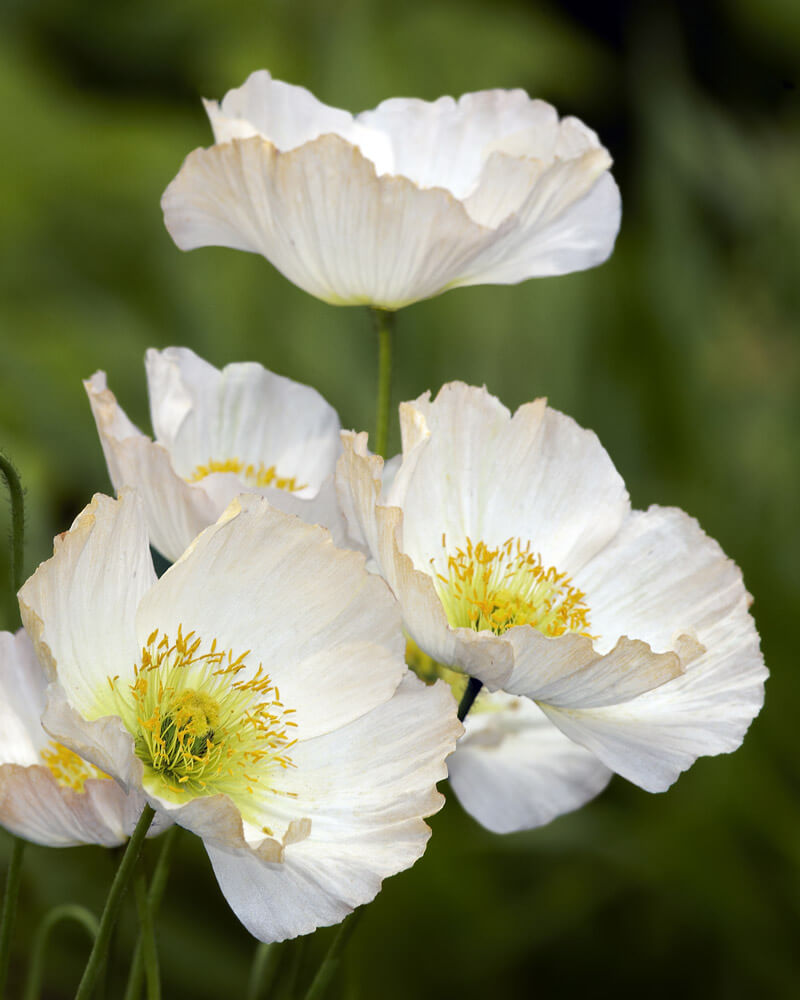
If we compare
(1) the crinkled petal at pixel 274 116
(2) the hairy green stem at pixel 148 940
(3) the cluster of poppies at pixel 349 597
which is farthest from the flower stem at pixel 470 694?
(1) the crinkled petal at pixel 274 116

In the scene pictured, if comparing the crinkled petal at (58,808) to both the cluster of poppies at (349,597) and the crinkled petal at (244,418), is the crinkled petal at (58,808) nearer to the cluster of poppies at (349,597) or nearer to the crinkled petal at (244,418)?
the cluster of poppies at (349,597)

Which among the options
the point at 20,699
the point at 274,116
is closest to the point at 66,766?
the point at 20,699

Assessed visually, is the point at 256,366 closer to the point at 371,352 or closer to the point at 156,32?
the point at 371,352

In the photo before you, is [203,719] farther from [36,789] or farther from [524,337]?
[524,337]

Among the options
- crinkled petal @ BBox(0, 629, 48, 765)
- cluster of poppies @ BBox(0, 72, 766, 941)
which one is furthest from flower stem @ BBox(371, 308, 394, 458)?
crinkled petal @ BBox(0, 629, 48, 765)

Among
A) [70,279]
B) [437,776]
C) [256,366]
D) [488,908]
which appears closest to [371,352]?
[70,279]

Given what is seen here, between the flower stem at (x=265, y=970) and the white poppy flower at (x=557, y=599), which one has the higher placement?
the white poppy flower at (x=557, y=599)
